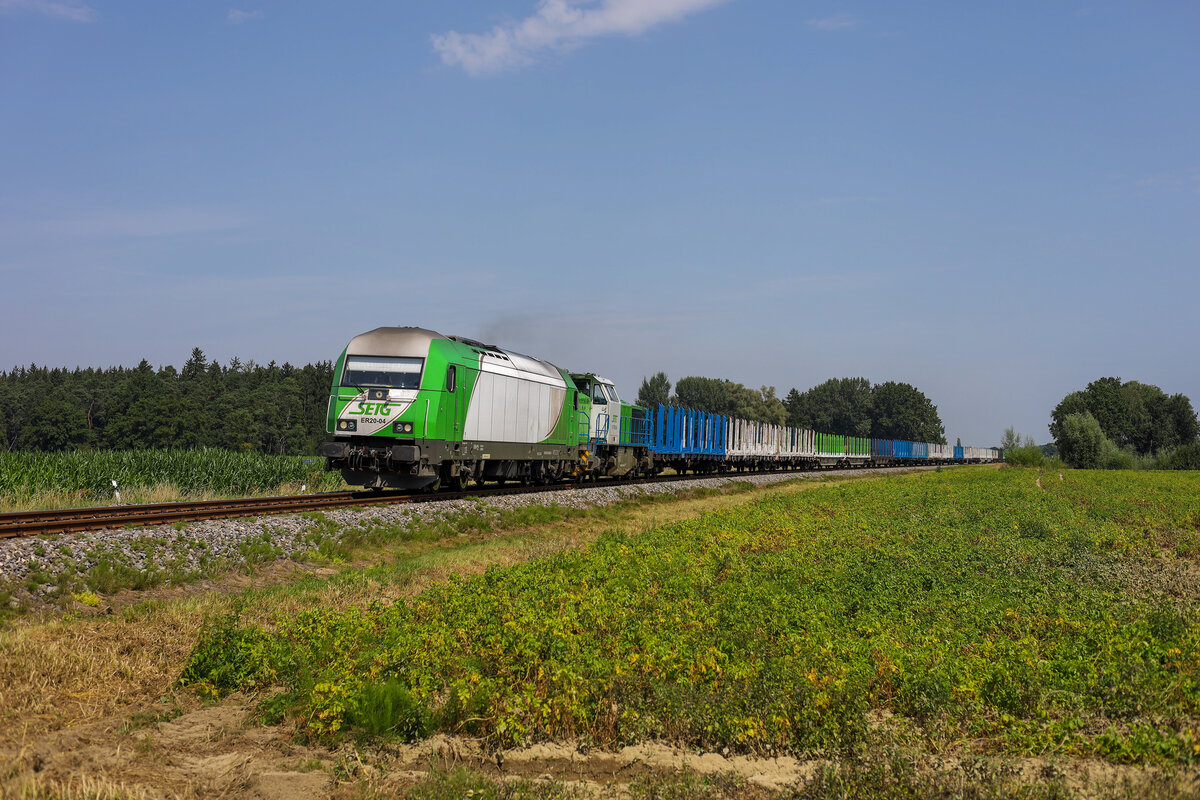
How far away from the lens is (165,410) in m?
106

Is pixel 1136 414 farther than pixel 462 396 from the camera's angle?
Yes

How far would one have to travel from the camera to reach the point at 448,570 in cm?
1512

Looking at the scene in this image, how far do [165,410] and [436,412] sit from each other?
9847 centimetres

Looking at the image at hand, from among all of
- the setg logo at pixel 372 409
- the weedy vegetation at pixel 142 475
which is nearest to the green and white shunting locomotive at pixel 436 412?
the setg logo at pixel 372 409

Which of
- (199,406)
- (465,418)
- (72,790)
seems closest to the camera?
(72,790)

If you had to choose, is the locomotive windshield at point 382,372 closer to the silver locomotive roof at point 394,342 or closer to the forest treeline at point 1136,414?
the silver locomotive roof at point 394,342

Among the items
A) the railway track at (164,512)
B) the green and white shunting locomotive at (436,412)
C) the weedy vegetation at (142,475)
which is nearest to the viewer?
the railway track at (164,512)

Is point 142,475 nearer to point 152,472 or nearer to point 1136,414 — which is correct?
point 152,472

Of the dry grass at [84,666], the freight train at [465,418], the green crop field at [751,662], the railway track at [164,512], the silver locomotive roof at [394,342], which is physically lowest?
the dry grass at [84,666]

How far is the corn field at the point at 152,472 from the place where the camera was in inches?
1039

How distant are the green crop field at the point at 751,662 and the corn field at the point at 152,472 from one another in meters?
20.7

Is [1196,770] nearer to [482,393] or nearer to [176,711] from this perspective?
[176,711]

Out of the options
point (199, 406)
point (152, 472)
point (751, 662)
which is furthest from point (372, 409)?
point (199, 406)

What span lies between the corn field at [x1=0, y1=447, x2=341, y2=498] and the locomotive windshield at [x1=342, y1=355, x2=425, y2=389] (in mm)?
8942
